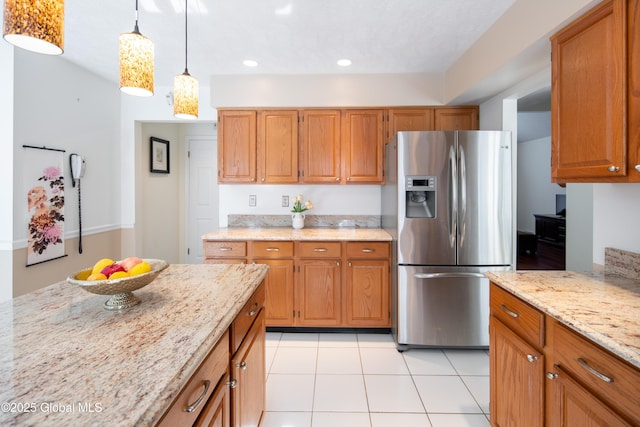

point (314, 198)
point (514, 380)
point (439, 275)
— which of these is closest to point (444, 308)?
point (439, 275)

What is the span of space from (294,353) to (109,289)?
194 centimetres

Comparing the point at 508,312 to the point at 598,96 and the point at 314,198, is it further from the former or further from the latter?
the point at 314,198

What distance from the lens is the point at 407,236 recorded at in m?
2.81

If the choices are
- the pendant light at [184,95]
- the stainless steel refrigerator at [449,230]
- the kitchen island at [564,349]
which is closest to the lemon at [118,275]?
the pendant light at [184,95]

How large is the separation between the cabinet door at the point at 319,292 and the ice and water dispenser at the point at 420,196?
0.83 meters

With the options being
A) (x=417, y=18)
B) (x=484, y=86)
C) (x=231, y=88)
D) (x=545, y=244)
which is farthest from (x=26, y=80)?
(x=545, y=244)

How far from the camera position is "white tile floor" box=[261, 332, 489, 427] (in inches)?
78.7

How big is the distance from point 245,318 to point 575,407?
1254 millimetres

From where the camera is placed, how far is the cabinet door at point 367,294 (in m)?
3.10

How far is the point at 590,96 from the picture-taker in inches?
60.0

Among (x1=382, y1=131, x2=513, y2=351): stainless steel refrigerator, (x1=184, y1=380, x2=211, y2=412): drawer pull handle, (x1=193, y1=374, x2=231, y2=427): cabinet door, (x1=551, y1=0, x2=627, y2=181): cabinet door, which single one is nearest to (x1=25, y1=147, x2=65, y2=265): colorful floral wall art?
(x1=193, y1=374, x2=231, y2=427): cabinet door

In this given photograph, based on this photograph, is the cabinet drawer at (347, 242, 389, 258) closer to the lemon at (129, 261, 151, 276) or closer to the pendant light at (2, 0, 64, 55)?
the lemon at (129, 261, 151, 276)

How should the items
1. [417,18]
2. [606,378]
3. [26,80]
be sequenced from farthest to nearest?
[26,80], [417,18], [606,378]

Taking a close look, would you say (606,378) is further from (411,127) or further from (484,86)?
(411,127)
